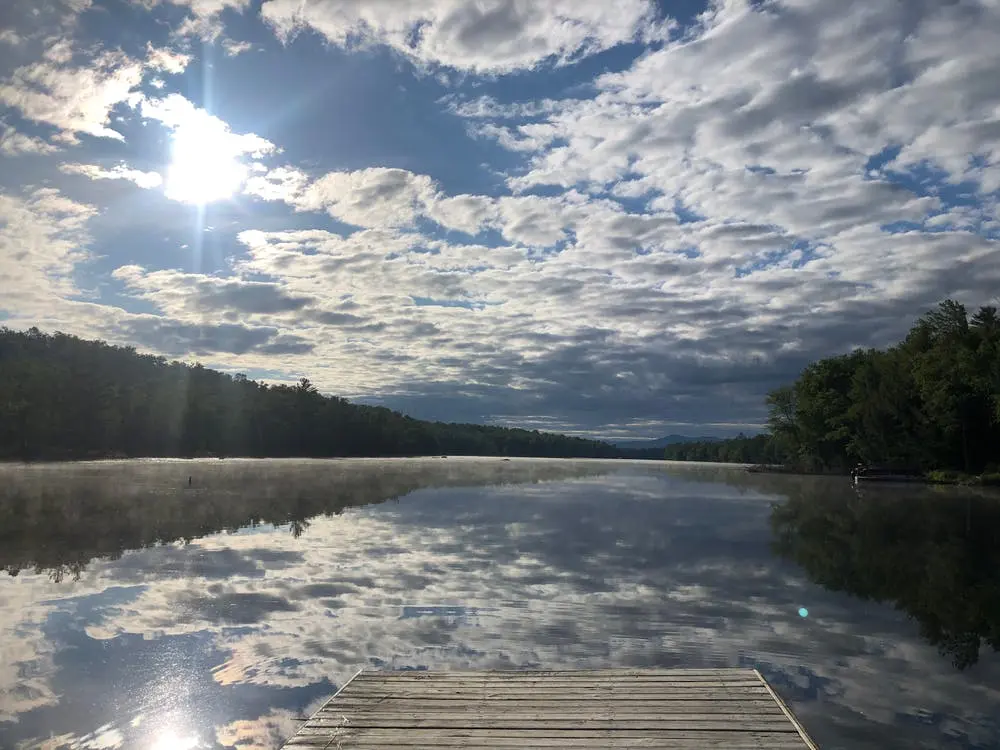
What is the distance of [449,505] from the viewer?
40188mm

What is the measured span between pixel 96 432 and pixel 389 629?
13902cm

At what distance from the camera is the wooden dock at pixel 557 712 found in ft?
25.3

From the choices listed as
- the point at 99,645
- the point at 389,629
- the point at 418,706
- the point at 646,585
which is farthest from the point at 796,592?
the point at 99,645

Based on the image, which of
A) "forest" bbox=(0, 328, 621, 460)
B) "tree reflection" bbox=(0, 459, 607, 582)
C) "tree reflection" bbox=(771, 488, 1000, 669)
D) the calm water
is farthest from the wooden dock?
"forest" bbox=(0, 328, 621, 460)

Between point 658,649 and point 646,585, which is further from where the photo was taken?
point 646,585

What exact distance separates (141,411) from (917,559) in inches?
5648

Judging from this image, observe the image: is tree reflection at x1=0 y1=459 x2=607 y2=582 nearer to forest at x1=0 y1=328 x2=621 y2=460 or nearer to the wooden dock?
the wooden dock

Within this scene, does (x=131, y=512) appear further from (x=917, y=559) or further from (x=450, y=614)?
(x=917, y=559)

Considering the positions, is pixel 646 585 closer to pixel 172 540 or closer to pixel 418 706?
pixel 418 706

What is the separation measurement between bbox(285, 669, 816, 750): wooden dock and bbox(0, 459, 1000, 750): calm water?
1.14 metres

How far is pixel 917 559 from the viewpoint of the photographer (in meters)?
23.0

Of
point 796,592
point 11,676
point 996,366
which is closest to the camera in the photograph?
point 11,676

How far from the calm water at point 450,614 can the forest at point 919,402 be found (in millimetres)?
51305

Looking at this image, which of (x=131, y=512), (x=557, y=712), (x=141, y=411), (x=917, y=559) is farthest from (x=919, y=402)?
(x=141, y=411)
